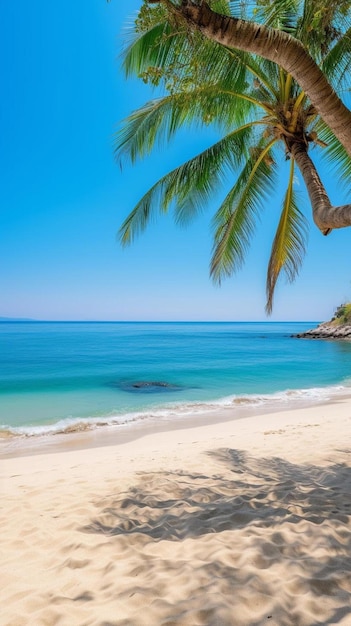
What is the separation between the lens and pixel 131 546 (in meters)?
3.01

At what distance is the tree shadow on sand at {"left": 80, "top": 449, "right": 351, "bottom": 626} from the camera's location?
2260mm

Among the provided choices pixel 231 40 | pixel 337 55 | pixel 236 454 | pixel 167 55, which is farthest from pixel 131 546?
pixel 337 55

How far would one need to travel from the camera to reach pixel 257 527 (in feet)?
10.7

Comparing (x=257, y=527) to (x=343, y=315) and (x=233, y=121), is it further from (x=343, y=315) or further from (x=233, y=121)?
(x=343, y=315)

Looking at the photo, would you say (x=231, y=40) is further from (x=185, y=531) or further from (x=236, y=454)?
(x=236, y=454)

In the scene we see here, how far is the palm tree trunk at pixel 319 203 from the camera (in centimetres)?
338

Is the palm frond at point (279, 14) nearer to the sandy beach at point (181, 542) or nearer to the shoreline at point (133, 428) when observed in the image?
the sandy beach at point (181, 542)

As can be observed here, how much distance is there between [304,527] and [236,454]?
2.94m

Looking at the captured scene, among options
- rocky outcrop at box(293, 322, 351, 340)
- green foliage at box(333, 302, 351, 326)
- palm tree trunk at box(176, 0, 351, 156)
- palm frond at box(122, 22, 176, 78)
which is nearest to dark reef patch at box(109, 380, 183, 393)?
palm frond at box(122, 22, 176, 78)

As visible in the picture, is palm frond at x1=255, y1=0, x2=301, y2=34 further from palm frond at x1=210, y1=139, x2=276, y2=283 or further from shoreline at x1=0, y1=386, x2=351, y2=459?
shoreline at x1=0, y1=386, x2=351, y2=459

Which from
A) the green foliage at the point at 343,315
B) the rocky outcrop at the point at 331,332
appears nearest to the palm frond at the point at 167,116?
the rocky outcrop at the point at 331,332

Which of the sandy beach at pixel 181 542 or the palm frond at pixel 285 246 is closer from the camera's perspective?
the sandy beach at pixel 181 542

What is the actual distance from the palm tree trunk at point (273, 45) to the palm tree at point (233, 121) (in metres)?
0.54

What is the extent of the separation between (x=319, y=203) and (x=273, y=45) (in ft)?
5.17
